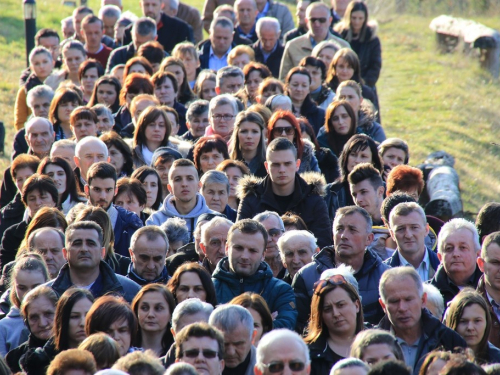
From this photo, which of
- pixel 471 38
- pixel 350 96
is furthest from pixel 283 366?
pixel 471 38

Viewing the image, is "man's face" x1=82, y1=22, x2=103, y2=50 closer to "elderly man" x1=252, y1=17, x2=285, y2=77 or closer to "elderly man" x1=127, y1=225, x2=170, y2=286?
"elderly man" x1=252, y1=17, x2=285, y2=77

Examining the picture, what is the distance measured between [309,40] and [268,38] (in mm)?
646

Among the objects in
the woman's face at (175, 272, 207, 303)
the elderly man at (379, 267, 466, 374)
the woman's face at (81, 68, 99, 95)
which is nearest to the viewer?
the elderly man at (379, 267, 466, 374)

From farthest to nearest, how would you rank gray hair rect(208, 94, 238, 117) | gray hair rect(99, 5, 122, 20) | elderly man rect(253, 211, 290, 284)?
gray hair rect(99, 5, 122, 20) → gray hair rect(208, 94, 238, 117) → elderly man rect(253, 211, 290, 284)

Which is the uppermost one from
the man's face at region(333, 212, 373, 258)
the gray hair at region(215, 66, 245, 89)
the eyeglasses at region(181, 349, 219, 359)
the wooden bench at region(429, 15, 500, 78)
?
the man's face at region(333, 212, 373, 258)

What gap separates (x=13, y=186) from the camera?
1173 cm

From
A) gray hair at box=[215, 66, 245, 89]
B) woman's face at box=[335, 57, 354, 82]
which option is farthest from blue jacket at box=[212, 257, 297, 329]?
woman's face at box=[335, 57, 354, 82]

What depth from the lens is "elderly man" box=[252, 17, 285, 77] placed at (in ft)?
52.5

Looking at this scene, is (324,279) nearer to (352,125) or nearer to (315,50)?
(352,125)

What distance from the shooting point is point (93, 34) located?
16594mm

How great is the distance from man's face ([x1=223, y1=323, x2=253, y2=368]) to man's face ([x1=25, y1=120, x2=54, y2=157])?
19.7 ft

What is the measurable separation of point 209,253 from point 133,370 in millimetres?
2644

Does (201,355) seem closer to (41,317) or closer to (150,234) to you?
(41,317)

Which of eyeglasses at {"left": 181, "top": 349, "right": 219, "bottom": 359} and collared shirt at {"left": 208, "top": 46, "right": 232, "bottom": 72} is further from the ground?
eyeglasses at {"left": 181, "top": 349, "right": 219, "bottom": 359}
